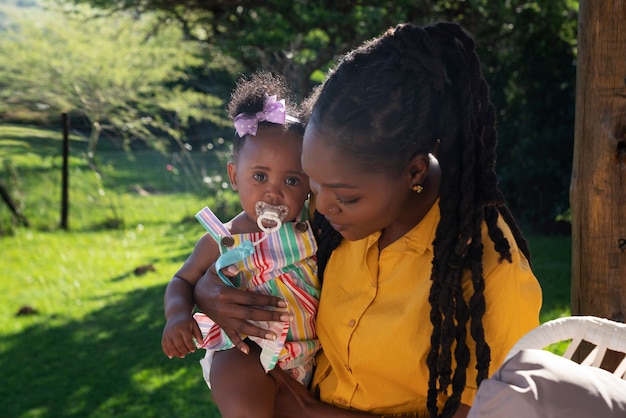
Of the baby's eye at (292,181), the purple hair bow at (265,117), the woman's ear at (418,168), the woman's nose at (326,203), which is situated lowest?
the woman's nose at (326,203)

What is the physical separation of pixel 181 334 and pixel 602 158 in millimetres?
1379

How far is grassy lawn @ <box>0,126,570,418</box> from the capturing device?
16.3 ft

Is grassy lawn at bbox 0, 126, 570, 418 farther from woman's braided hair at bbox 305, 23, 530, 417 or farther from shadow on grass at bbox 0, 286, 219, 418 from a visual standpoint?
woman's braided hair at bbox 305, 23, 530, 417

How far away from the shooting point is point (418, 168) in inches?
76.7

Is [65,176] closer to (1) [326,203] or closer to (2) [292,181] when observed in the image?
(2) [292,181]

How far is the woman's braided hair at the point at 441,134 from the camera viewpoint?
1886 mm

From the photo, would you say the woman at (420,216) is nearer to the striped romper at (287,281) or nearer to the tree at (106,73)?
the striped romper at (287,281)

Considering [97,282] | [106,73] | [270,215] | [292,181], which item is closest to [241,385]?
[270,215]

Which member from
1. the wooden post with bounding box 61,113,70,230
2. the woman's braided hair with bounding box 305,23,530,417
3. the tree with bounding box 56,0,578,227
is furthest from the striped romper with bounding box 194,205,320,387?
the wooden post with bounding box 61,113,70,230

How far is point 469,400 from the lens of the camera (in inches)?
80.0

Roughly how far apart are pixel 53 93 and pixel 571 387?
885 cm

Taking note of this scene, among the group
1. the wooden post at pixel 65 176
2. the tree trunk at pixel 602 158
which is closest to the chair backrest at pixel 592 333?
the tree trunk at pixel 602 158

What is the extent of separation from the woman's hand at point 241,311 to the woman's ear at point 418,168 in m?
0.54

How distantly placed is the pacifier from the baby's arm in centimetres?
19
